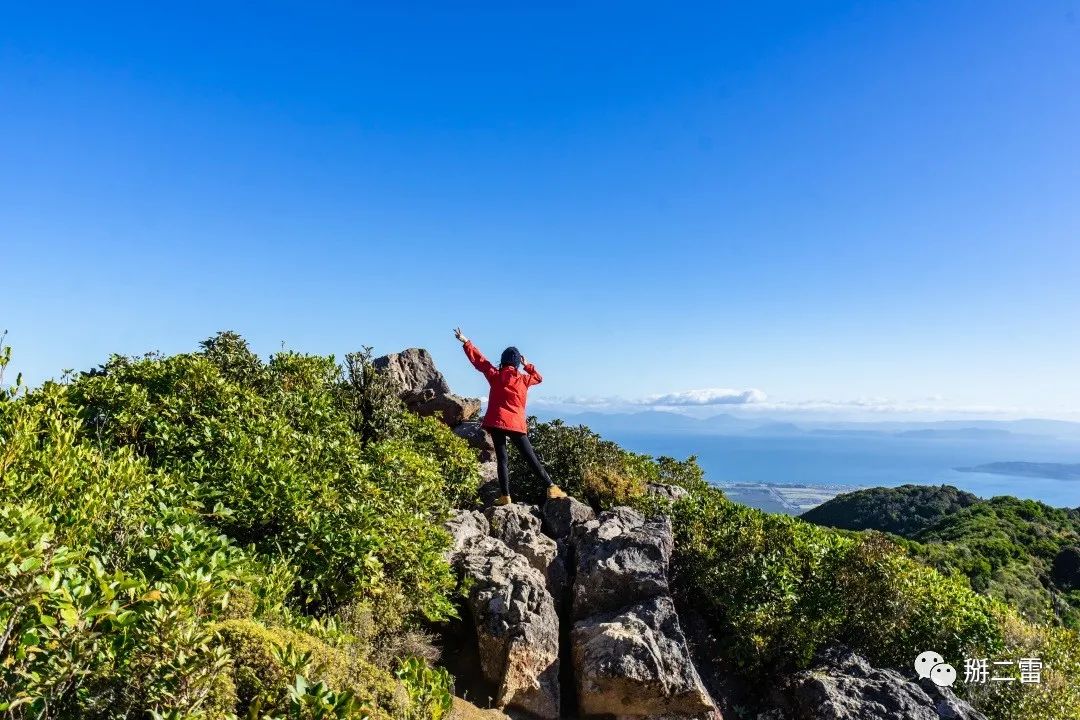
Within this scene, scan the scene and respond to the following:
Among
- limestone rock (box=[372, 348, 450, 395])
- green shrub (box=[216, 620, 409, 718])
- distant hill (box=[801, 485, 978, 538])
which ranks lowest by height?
distant hill (box=[801, 485, 978, 538])

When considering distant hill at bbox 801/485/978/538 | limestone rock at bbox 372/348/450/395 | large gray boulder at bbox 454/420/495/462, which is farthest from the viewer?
distant hill at bbox 801/485/978/538

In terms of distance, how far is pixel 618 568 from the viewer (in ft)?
32.9

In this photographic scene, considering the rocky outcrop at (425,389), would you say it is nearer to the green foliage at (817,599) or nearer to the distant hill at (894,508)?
the green foliage at (817,599)

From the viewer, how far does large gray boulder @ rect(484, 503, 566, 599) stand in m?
10.6

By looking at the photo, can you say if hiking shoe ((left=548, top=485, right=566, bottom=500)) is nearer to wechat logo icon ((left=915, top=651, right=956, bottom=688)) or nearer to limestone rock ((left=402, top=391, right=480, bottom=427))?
limestone rock ((left=402, top=391, right=480, bottom=427))

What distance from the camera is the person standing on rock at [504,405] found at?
40.8 feet

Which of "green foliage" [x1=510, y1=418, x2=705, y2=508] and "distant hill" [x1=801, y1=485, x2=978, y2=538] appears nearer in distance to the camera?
"green foliage" [x1=510, y1=418, x2=705, y2=508]

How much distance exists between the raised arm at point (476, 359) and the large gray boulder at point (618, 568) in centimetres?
404

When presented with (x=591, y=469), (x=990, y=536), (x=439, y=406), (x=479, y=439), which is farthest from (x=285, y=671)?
(x=990, y=536)

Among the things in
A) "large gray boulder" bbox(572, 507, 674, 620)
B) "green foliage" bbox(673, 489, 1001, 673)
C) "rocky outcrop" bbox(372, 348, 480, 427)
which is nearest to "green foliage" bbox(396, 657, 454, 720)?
"large gray boulder" bbox(572, 507, 674, 620)

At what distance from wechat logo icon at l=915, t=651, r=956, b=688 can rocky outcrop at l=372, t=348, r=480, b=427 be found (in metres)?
12.7

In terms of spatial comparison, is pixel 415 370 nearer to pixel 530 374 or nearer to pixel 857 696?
pixel 530 374

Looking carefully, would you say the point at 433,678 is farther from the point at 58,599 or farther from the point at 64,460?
the point at 64,460

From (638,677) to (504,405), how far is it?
598cm
